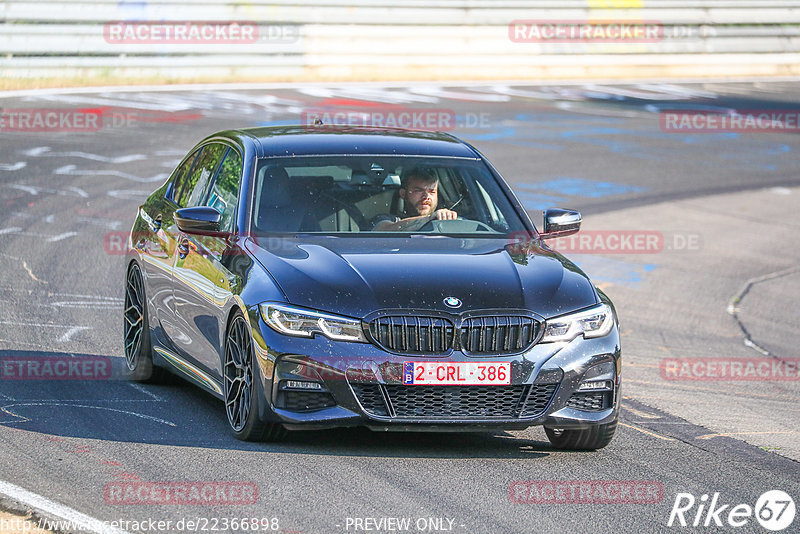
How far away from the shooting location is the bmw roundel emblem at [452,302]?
24.2 feet

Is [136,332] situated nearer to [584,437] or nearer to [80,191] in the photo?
[584,437]

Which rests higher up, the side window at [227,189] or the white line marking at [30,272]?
the side window at [227,189]

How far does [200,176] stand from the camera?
955 centimetres

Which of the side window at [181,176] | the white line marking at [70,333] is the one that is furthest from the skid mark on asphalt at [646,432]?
the white line marking at [70,333]

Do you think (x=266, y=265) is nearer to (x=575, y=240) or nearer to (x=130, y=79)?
(x=575, y=240)

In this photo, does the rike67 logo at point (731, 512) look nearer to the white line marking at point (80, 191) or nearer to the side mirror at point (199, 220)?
the side mirror at point (199, 220)

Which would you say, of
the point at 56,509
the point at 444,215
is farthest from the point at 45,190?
the point at 56,509

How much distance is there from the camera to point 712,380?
1077 centimetres

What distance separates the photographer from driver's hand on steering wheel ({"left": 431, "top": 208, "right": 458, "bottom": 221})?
29.1 feet

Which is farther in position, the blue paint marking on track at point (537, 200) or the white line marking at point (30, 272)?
the blue paint marking on track at point (537, 200)

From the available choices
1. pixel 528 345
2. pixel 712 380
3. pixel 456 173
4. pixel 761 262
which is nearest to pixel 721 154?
pixel 761 262

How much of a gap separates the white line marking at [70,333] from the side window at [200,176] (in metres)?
1.46

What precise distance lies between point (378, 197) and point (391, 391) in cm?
186

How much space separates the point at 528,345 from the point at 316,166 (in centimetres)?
209
